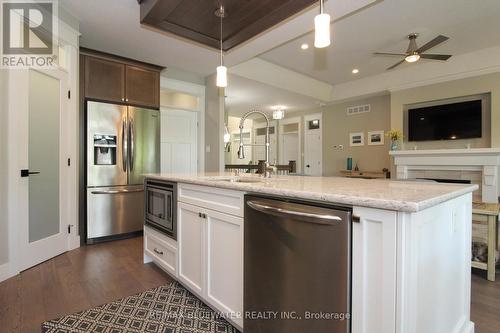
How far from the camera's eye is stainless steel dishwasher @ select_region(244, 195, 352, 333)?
100cm

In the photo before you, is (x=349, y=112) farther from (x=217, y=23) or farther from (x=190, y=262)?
(x=190, y=262)

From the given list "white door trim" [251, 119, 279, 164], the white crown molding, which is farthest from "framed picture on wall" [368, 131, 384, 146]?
the white crown molding

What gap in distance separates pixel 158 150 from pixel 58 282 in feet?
6.85

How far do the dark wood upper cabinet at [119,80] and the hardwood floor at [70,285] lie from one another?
2.00 meters

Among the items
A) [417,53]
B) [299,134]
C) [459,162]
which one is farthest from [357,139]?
[417,53]

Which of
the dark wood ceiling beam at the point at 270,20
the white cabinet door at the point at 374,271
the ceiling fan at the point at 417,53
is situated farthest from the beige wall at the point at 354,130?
the white cabinet door at the point at 374,271

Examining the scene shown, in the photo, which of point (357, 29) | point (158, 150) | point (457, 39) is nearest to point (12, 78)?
point (158, 150)

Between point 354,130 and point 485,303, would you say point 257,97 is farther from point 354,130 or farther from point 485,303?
point 485,303

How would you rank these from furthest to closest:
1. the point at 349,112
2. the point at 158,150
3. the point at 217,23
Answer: the point at 349,112 → the point at 158,150 → the point at 217,23

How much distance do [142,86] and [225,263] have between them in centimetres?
315

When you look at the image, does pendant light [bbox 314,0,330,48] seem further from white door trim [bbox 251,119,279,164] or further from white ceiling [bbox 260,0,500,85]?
white door trim [bbox 251,119,279,164]

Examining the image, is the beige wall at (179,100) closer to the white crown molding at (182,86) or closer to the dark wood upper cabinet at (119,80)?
the white crown molding at (182,86)

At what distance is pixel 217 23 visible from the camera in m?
2.71

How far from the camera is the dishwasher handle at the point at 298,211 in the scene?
1015 mm
